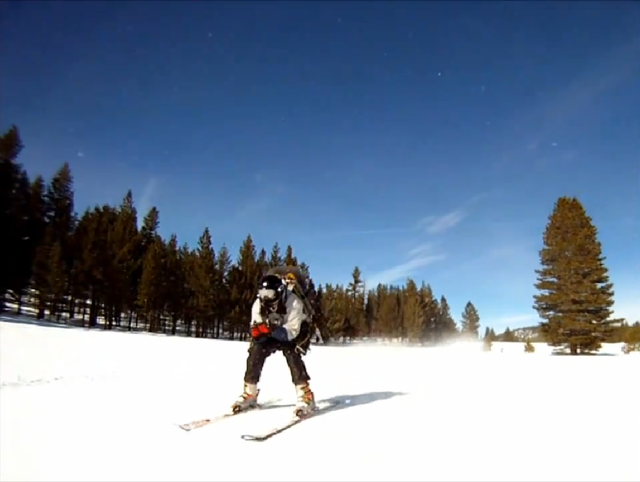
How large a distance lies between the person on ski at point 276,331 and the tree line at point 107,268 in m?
30.5

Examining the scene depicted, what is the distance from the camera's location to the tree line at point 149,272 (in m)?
29.3

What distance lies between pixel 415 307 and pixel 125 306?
A: 60.3 m

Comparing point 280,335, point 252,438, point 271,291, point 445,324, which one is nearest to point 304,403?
point 280,335

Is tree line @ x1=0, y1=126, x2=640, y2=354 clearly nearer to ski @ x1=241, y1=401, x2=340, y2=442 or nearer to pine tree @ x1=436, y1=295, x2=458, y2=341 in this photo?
ski @ x1=241, y1=401, x2=340, y2=442

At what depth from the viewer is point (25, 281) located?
45.2m

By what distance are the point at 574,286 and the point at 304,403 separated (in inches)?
1173

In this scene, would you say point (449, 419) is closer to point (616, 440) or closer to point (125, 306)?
point (616, 440)

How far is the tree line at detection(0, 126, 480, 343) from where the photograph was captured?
4459 cm

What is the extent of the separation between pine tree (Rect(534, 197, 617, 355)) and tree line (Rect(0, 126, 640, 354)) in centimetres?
7

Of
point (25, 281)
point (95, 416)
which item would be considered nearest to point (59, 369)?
point (95, 416)

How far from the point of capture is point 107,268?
159ft

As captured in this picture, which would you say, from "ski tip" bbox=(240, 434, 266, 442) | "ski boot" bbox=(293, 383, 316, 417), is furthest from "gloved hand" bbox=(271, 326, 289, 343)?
"ski tip" bbox=(240, 434, 266, 442)

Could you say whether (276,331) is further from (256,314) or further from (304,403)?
(304,403)

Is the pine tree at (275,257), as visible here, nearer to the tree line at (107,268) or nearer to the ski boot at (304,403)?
the tree line at (107,268)
